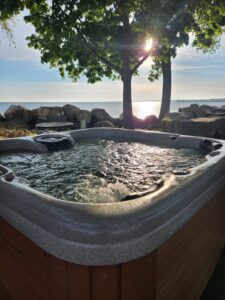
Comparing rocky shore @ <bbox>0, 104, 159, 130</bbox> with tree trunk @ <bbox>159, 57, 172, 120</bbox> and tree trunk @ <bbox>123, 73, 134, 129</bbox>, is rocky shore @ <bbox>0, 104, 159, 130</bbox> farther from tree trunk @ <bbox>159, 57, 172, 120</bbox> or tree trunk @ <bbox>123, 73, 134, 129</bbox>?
tree trunk @ <bbox>123, 73, 134, 129</bbox>

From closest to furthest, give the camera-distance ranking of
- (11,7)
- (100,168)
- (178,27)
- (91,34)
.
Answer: (100,168)
(11,7)
(91,34)
(178,27)

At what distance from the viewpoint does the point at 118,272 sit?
96cm

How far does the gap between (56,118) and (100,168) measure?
6.69m

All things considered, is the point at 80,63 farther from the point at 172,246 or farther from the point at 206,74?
the point at 206,74

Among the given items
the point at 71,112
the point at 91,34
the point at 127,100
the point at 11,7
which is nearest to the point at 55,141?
the point at 91,34

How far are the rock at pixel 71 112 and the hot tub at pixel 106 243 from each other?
25.6 ft

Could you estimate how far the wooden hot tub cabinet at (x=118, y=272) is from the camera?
96cm

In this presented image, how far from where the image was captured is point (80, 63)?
20.2 ft

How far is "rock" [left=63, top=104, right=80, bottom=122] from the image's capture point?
930 centimetres

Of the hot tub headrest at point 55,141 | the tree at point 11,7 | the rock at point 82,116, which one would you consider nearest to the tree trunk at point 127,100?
the tree at point 11,7

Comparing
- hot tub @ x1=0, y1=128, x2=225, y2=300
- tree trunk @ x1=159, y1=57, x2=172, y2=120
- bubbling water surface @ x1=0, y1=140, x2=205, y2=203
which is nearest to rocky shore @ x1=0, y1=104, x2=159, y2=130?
tree trunk @ x1=159, y1=57, x2=172, y2=120

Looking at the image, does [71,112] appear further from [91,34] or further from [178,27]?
[178,27]

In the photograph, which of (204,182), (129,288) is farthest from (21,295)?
(204,182)

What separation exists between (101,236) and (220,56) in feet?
31.5
